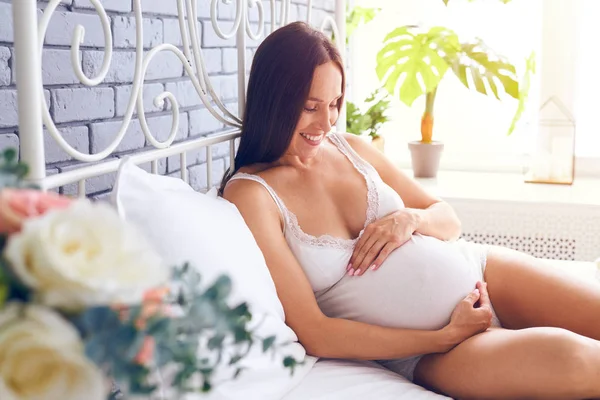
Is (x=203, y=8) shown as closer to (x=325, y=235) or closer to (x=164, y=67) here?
(x=164, y=67)

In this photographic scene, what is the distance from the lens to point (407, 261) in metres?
1.52

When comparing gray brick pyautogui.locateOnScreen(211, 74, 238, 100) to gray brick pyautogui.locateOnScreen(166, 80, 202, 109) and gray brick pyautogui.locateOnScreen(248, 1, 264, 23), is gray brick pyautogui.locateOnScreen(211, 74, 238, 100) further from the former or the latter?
gray brick pyautogui.locateOnScreen(248, 1, 264, 23)

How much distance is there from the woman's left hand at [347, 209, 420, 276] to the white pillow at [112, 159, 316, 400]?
24cm

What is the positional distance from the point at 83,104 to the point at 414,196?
2.76ft

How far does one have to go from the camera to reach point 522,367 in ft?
4.24

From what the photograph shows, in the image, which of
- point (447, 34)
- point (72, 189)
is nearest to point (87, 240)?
point (72, 189)

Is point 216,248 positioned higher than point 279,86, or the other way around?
point 279,86

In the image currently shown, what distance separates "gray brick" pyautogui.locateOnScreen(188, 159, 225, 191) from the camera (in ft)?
6.32

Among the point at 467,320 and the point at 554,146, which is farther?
the point at 554,146

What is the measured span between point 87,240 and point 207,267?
2.18ft

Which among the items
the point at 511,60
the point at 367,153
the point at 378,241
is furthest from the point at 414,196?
the point at 511,60

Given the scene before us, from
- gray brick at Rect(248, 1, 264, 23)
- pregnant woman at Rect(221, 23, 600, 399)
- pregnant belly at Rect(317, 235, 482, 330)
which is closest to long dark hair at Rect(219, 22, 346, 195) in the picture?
pregnant woman at Rect(221, 23, 600, 399)

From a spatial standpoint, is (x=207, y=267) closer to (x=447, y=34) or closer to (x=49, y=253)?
(x=49, y=253)

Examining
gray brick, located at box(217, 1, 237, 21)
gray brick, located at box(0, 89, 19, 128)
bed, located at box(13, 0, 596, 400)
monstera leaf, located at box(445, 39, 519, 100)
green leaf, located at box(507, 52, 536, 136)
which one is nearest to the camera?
bed, located at box(13, 0, 596, 400)
